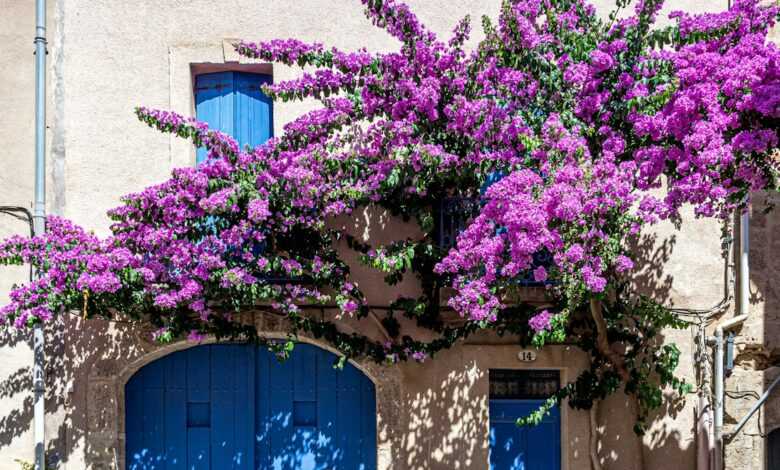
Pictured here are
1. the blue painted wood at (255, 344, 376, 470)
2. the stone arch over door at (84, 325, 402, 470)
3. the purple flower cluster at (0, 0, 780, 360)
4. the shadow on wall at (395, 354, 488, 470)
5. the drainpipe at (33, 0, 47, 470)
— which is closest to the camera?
the purple flower cluster at (0, 0, 780, 360)

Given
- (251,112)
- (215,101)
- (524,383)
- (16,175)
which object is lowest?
(524,383)

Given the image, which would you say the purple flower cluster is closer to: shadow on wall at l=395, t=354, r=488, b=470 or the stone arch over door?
the stone arch over door

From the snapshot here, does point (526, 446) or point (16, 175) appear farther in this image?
point (526, 446)

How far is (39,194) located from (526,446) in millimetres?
5036

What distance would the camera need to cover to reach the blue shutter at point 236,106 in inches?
304

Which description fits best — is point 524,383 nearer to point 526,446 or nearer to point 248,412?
point 526,446

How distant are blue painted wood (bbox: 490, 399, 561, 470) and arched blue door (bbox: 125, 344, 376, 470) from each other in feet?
3.86

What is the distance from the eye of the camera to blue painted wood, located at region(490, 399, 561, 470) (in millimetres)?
7629

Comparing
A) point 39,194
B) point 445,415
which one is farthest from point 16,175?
point 445,415

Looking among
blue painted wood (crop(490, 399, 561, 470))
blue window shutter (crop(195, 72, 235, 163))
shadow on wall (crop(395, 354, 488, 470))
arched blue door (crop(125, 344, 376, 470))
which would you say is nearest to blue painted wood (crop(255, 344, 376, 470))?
arched blue door (crop(125, 344, 376, 470))

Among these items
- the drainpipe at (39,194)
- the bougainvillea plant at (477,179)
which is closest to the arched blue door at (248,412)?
the bougainvillea plant at (477,179)

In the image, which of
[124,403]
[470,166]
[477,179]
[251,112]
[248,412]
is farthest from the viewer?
[251,112]

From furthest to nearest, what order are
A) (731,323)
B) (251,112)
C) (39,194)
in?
1. (251,112)
2. (731,323)
3. (39,194)

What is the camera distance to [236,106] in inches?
305
